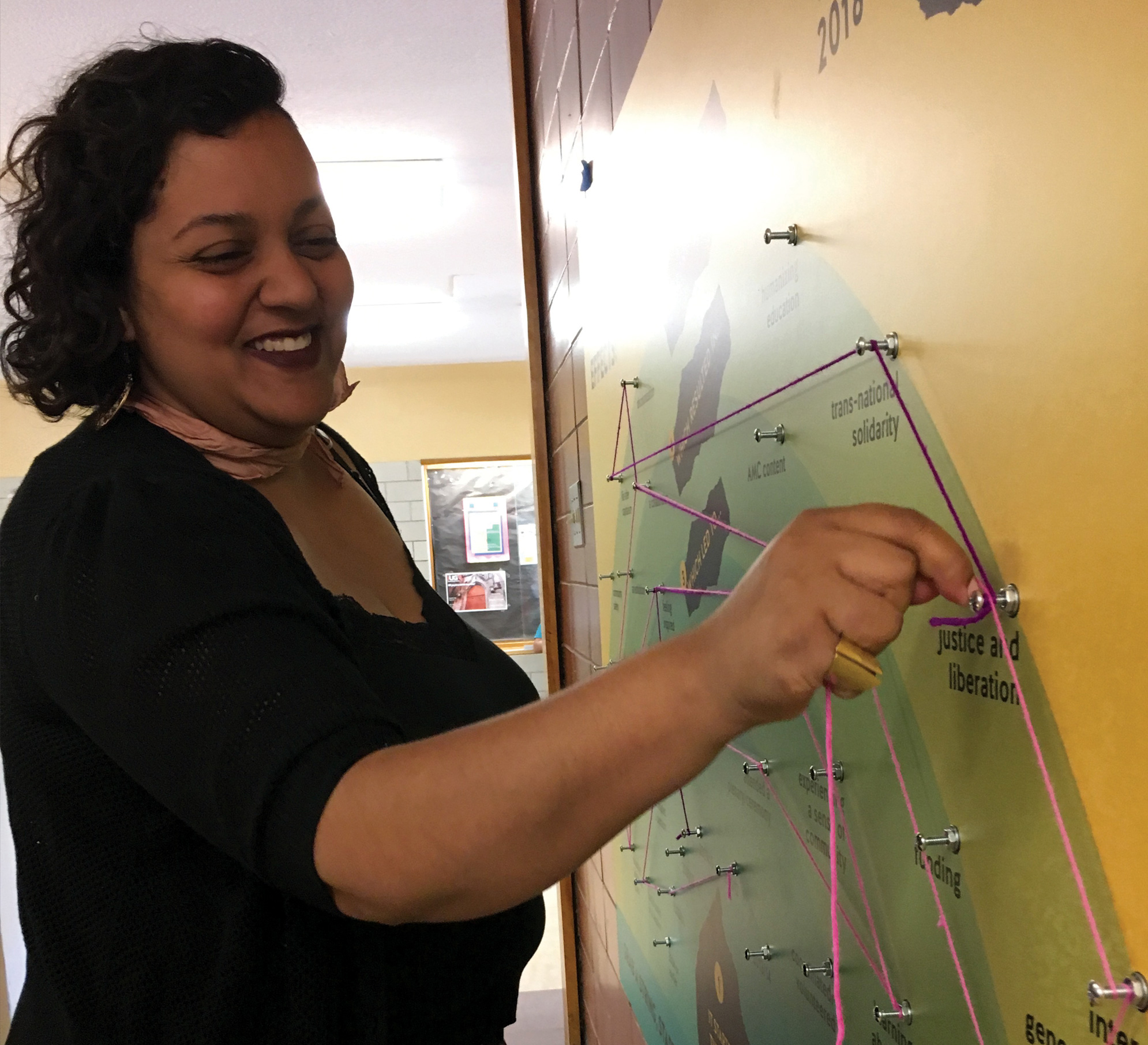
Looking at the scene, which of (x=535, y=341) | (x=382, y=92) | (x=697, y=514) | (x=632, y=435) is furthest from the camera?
(x=382, y=92)

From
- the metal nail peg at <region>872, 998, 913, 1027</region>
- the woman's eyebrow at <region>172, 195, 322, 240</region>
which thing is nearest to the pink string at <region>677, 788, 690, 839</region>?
the metal nail peg at <region>872, 998, 913, 1027</region>

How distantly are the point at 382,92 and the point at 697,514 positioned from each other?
6.93 ft

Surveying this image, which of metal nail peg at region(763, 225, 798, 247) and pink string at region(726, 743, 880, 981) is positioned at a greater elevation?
metal nail peg at region(763, 225, 798, 247)

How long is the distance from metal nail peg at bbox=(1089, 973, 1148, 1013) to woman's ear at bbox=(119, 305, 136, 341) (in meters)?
0.63

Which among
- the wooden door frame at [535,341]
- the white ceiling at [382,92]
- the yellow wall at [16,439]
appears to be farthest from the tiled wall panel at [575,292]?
the yellow wall at [16,439]

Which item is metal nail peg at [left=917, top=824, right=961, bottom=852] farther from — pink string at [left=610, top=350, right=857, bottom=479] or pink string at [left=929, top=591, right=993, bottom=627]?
pink string at [left=610, top=350, right=857, bottom=479]

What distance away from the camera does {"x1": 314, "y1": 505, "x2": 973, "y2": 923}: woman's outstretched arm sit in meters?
0.38

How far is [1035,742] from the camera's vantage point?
1.27 ft

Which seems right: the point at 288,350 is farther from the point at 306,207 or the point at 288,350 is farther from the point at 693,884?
the point at 693,884

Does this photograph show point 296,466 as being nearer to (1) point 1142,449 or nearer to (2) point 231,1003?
(2) point 231,1003

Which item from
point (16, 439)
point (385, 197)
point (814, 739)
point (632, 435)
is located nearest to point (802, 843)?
point (814, 739)

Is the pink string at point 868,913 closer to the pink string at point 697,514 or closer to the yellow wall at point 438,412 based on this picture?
the pink string at point 697,514

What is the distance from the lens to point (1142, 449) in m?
0.32

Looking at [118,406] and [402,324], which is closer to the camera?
[118,406]
